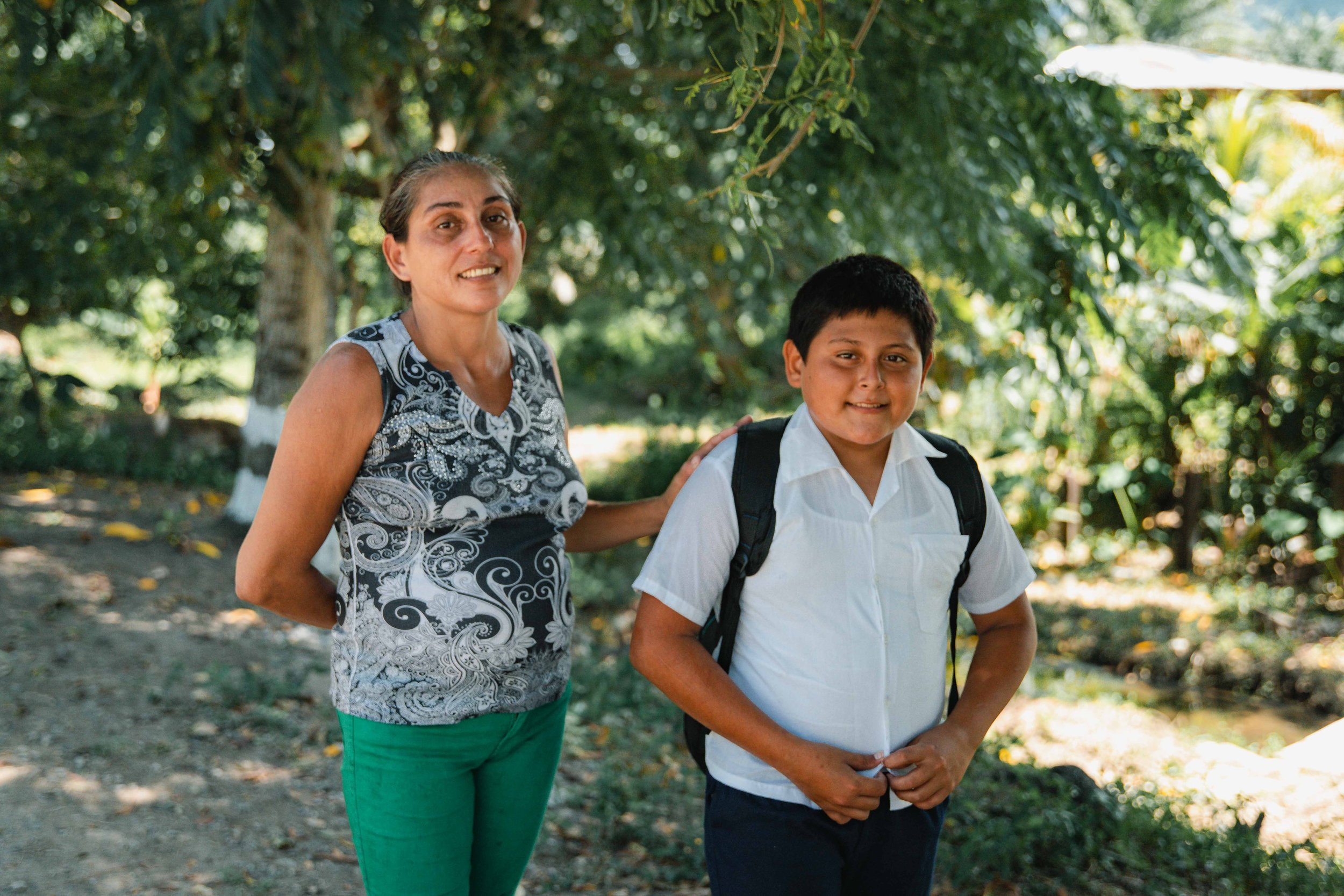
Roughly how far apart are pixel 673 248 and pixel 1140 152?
8.61 ft

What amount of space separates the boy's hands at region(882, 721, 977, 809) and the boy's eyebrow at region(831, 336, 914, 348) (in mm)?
661

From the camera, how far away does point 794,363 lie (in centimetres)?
196

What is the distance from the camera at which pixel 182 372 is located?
1027 cm

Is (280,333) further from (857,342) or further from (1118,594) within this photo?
(1118,594)

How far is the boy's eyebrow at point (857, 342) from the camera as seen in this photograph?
1.81m

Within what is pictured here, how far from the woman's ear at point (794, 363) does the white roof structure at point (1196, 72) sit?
716cm

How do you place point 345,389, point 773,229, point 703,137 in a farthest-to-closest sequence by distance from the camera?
point 703,137 → point 773,229 → point 345,389

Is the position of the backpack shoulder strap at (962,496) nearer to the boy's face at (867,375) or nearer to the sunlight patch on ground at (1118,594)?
the boy's face at (867,375)

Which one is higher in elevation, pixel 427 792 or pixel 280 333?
pixel 280 333

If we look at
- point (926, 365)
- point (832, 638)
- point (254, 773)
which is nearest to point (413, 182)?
point (926, 365)

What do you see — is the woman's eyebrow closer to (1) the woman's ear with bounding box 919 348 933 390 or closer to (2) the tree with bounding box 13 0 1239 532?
(1) the woman's ear with bounding box 919 348 933 390

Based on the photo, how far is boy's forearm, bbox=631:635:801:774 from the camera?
170cm

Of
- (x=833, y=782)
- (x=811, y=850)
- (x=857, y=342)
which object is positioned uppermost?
(x=857, y=342)

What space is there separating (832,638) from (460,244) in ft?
3.08
